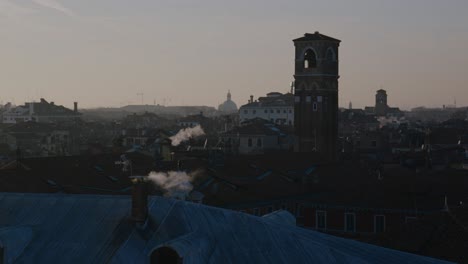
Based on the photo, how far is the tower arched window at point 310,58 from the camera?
71.0 meters

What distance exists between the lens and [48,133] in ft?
362

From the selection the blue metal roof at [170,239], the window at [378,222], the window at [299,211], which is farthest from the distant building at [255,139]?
the blue metal roof at [170,239]

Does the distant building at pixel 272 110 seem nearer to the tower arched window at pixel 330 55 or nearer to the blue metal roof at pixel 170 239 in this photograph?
the tower arched window at pixel 330 55

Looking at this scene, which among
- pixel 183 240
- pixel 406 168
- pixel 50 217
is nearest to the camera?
pixel 183 240

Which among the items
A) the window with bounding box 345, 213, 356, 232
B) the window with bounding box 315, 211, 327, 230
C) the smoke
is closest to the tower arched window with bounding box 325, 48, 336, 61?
the smoke

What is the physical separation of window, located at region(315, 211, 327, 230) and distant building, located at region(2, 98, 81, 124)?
429 ft

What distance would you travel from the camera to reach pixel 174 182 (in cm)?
4175

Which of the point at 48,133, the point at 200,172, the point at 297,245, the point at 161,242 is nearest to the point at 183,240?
the point at 161,242

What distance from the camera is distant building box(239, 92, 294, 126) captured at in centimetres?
Result: 15200

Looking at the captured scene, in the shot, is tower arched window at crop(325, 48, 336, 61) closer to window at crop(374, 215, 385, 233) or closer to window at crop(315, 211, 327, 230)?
window at crop(315, 211, 327, 230)

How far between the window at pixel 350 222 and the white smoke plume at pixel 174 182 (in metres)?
7.77

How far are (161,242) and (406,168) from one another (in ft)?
156

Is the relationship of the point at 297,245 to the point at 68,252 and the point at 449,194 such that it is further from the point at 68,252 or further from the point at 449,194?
the point at 449,194

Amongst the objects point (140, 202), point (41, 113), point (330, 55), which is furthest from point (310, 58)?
point (41, 113)
